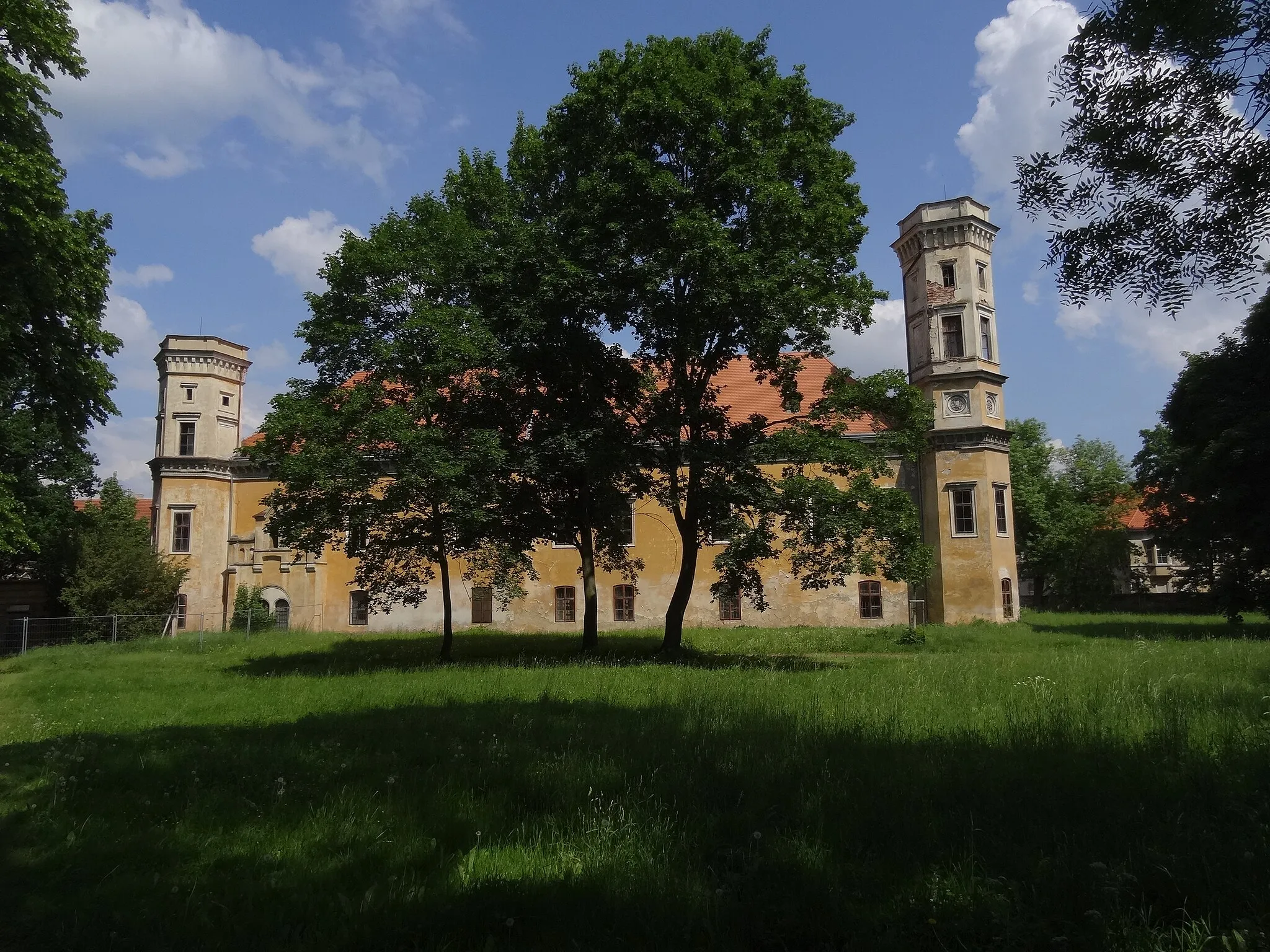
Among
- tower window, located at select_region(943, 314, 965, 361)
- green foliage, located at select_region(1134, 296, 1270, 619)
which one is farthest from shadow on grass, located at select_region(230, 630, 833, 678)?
tower window, located at select_region(943, 314, 965, 361)

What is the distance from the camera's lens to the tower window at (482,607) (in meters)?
37.1

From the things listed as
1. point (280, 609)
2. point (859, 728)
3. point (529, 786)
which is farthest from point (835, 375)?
point (280, 609)

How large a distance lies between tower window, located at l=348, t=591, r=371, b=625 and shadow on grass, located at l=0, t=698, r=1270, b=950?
2957 cm

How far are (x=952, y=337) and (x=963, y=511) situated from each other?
709cm

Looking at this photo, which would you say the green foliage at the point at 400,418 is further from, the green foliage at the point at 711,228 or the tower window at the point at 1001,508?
the tower window at the point at 1001,508

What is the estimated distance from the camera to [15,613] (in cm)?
4047

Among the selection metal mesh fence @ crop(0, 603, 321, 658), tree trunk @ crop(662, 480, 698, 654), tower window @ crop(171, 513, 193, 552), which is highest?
tower window @ crop(171, 513, 193, 552)

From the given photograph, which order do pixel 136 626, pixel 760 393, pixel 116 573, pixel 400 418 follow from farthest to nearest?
pixel 760 393 < pixel 116 573 < pixel 136 626 < pixel 400 418

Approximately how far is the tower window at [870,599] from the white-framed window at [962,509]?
13.0 feet

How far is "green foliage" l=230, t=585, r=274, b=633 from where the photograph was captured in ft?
118

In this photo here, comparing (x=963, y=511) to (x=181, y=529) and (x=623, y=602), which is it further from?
(x=181, y=529)

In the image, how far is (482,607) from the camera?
3728 centimetres

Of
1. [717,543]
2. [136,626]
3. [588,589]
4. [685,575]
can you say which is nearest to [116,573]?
[136,626]

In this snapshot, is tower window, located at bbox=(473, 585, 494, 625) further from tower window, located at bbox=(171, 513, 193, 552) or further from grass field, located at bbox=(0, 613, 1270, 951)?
grass field, located at bbox=(0, 613, 1270, 951)
